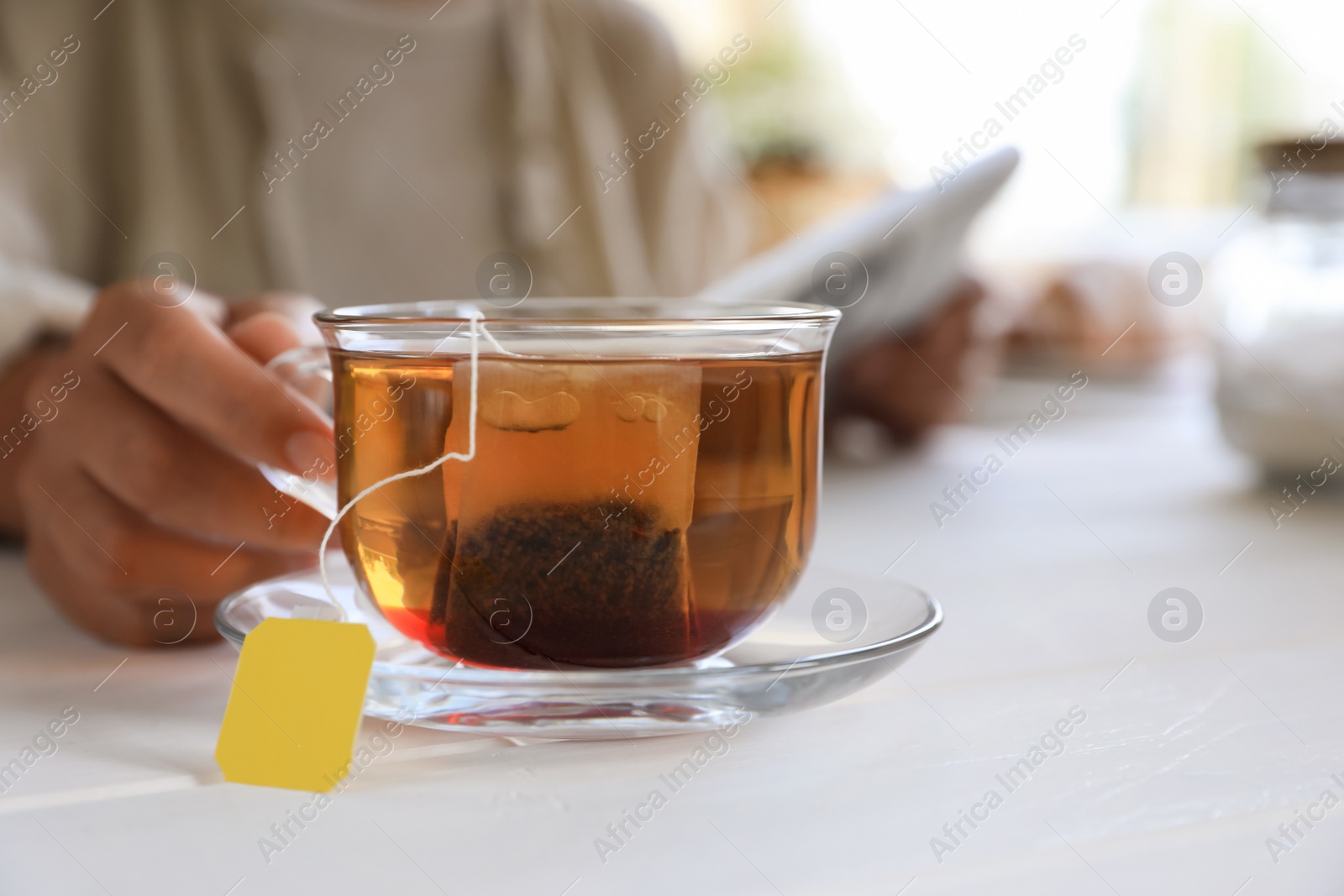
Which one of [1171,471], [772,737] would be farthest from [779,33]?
[772,737]

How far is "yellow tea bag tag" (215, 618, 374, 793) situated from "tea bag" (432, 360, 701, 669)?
1.7 inches

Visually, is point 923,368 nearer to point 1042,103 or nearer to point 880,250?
point 880,250

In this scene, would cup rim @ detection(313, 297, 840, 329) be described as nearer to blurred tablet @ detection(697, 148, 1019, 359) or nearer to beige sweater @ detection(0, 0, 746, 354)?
blurred tablet @ detection(697, 148, 1019, 359)

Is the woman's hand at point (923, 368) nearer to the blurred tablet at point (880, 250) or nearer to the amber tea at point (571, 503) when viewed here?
the blurred tablet at point (880, 250)

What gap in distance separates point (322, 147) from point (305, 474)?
833 millimetres

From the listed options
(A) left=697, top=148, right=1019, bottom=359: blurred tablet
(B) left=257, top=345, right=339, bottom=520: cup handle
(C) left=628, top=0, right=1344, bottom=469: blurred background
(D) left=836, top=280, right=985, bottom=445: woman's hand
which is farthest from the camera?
(C) left=628, top=0, right=1344, bottom=469: blurred background

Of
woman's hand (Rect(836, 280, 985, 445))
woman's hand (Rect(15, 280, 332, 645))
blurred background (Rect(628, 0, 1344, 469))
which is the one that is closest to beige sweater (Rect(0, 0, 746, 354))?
woman's hand (Rect(836, 280, 985, 445))

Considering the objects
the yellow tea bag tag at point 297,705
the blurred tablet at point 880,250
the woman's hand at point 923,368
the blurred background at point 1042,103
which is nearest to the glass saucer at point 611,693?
the yellow tea bag tag at point 297,705

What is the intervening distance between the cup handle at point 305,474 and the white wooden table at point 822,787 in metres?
0.08

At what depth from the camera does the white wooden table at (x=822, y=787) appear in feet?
0.90

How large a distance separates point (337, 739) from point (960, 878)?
18 cm

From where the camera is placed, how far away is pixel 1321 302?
2.46 ft

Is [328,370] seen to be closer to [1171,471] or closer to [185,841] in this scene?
[185,841]

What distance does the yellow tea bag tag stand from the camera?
316 mm
